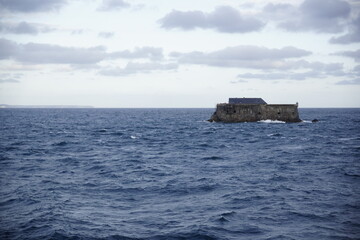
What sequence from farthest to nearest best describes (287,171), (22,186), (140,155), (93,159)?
(140,155), (93,159), (287,171), (22,186)

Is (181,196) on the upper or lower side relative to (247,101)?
lower

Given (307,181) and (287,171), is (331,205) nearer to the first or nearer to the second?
(307,181)

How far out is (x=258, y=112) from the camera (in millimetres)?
89312

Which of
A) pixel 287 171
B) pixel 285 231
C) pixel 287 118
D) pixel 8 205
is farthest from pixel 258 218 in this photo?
pixel 287 118

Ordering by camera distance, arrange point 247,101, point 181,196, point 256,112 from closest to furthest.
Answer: point 181,196
point 256,112
point 247,101

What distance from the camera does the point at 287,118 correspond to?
3538 inches

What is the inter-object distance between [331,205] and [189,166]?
602 inches

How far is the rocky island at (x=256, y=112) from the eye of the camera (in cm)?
8862

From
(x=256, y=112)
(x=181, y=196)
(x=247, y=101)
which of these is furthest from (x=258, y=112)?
(x=181, y=196)

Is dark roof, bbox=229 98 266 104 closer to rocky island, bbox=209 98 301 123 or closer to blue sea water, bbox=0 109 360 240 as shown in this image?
rocky island, bbox=209 98 301 123

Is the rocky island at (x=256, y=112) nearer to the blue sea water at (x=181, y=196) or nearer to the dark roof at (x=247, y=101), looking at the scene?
the dark roof at (x=247, y=101)

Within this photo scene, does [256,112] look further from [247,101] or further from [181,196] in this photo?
[181,196]

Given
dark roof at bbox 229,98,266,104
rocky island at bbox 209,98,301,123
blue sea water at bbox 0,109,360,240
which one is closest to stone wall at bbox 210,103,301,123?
rocky island at bbox 209,98,301,123

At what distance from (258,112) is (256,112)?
57cm
